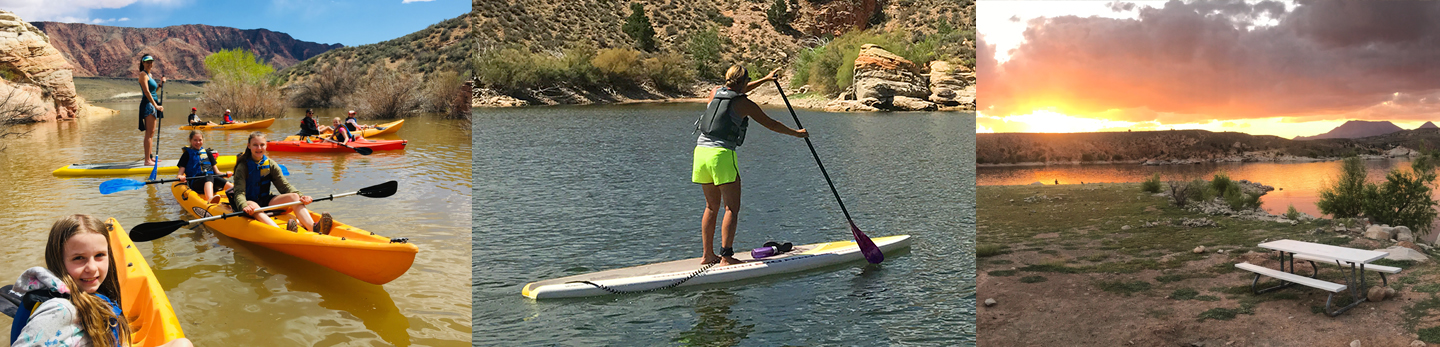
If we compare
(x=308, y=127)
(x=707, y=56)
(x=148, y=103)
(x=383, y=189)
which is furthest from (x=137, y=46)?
(x=383, y=189)

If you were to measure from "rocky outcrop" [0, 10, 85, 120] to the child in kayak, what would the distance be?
23.6m

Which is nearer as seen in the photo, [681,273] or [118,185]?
[681,273]

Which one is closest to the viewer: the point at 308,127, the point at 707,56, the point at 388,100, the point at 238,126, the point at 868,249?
the point at 868,249

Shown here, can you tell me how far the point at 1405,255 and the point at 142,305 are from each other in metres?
7.38

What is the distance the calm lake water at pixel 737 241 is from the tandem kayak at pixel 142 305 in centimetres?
134

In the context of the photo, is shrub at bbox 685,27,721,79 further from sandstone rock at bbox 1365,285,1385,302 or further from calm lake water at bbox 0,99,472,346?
sandstone rock at bbox 1365,285,1385,302

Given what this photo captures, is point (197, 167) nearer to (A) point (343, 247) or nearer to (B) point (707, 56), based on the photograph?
(A) point (343, 247)

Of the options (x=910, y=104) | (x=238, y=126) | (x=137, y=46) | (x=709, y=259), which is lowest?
(x=709, y=259)

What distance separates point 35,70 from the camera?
21.8 m

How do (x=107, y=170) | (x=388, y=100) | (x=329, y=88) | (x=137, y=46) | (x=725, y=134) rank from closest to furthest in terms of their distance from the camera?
(x=725, y=134) < (x=107, y=170) < (x=388, y=100) < (x=329, y=88) < (x=137, y=46)

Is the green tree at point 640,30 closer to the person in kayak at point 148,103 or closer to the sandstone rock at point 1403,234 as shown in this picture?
the person in kayak at point 148,103

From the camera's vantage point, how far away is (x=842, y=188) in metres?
9.27

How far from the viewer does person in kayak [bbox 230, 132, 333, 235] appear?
17.4 feet

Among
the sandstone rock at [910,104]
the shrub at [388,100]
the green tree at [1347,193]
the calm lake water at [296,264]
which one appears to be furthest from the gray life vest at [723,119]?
the sandstone rock at [910,104]
